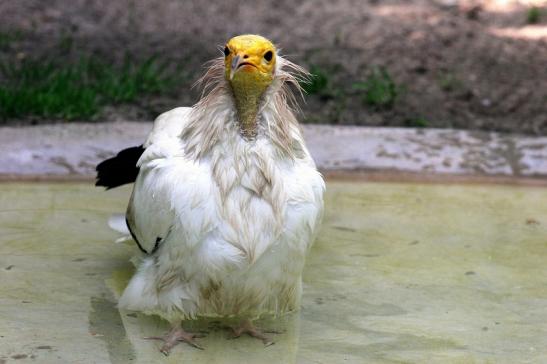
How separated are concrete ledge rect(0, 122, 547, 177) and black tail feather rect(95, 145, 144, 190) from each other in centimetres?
104

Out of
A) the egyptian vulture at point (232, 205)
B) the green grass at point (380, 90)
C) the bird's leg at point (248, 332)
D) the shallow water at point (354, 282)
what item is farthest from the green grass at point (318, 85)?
the bird's leg at point (248, 332)

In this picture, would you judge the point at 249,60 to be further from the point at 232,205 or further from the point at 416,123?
the point at 416,123

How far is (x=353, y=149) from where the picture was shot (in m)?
6.22

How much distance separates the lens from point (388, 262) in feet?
16.1

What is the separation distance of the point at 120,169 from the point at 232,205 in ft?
3.55

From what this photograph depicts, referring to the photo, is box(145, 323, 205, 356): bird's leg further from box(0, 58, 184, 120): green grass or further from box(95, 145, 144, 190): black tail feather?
box(0, 58, 184, 120): green grass

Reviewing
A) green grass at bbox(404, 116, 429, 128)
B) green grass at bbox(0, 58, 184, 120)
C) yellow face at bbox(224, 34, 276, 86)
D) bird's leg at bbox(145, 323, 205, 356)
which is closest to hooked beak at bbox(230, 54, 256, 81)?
yellow face at bbox(224, 34, 276, 86)

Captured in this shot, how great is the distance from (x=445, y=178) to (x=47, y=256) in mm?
2432

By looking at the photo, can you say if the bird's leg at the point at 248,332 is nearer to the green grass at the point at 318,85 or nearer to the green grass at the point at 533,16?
the green grass at the point at 318,85

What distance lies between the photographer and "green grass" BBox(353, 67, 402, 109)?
7.31m

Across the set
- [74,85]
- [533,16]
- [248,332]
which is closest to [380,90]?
[74,85]

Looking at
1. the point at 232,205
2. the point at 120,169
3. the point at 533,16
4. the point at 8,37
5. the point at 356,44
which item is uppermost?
the point at 232,205

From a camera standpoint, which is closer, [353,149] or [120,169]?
[120,169]

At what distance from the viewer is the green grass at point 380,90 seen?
7.31 meters
